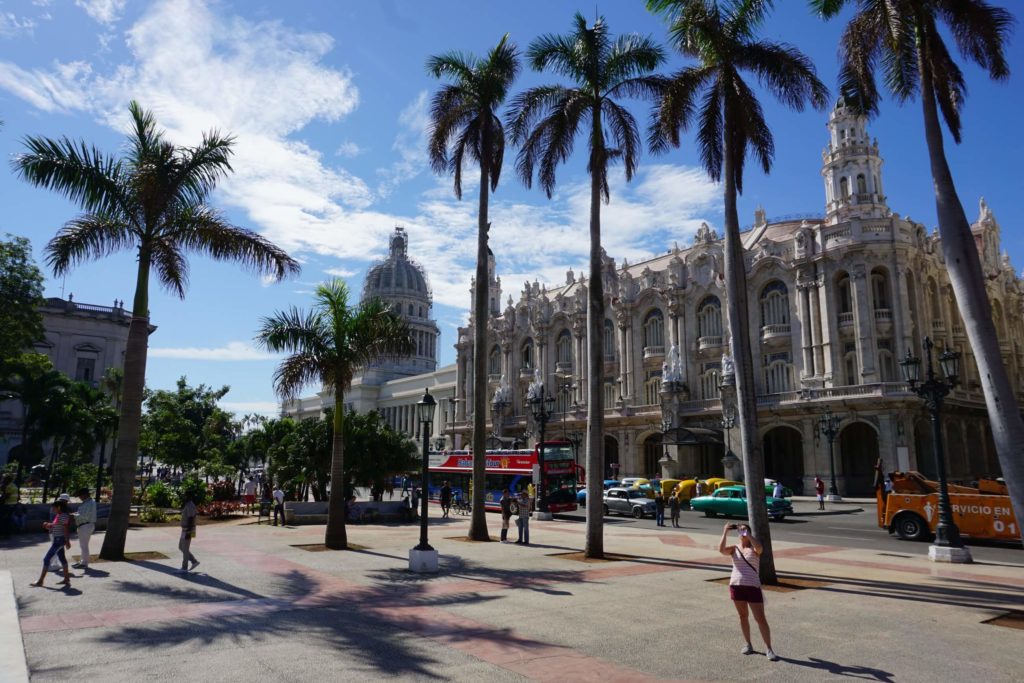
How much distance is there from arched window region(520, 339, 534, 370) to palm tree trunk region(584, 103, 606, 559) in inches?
2257

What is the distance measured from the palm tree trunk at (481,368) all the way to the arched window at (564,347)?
1965 inches

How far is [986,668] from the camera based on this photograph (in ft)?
26.2

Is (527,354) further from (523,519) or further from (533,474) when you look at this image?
(523,519)

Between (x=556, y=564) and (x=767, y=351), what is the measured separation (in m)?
41.1

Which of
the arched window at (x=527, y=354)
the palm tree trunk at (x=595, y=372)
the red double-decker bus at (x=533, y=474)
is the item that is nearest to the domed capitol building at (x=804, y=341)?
the arched window at (x=527, y=354)

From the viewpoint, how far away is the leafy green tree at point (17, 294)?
2553 cm

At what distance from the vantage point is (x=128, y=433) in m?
16.2

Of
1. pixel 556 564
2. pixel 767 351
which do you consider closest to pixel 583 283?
pixel 767 351

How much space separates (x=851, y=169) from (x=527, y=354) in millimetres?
37846

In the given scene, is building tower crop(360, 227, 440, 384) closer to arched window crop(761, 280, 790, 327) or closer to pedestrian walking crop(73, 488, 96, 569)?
arched window crop(761, 280, 790, 327)

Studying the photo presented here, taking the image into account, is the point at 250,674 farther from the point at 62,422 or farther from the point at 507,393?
the point at 507,393

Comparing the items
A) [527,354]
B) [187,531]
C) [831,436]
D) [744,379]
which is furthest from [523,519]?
[527,354]

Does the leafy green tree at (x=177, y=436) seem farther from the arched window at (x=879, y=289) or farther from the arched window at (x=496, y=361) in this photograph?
the arched window at (x=879, y=289)

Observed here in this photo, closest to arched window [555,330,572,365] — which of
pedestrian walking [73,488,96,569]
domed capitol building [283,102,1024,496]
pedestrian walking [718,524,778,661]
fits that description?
domed capitol building [283,102,1024,496]
